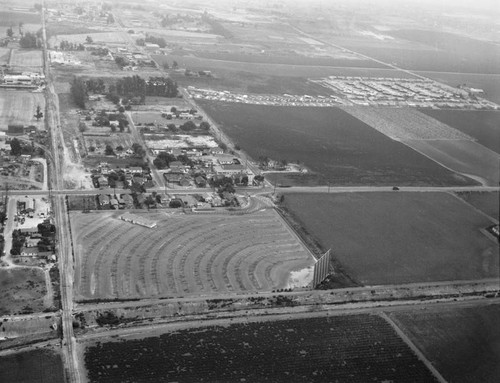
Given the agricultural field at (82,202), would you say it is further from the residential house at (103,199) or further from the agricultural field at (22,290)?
the agricultural field at (22,290)

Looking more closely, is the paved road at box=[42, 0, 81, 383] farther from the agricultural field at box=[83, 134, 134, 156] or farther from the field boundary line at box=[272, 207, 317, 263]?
the field boundary line at box=[272, 207, 317, 263]

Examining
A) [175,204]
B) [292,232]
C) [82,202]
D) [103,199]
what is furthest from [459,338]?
[82,202]

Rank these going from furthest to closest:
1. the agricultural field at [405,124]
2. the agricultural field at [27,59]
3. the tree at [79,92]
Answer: the agricultural field at [27,59]
the tree at [79,92]
the agricultural field at [405,124]

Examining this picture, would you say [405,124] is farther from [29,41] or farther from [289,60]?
[29,41]

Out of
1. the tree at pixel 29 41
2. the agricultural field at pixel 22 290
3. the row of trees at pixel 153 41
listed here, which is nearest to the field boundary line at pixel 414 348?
the agricultural field at pixel 22 290

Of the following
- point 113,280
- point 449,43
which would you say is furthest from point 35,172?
point 449,43
